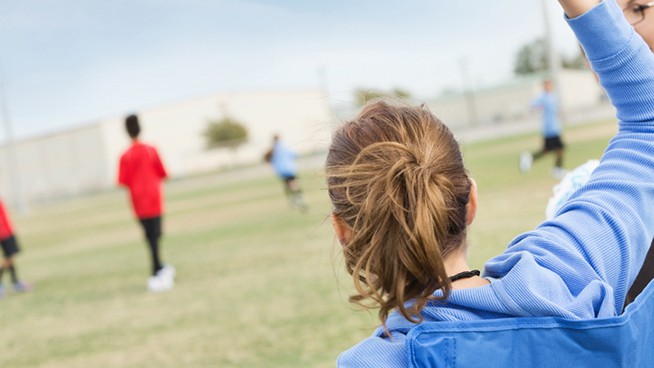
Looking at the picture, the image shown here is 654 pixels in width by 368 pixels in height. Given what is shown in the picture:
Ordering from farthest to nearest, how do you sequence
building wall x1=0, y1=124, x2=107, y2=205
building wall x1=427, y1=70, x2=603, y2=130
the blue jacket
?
building wall x1=0, y1=124, x2=107, y2=205 → building wall x1=427, y1=70, x2=603, y2=130 → the blue jacket

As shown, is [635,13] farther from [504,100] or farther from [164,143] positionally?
[164,143]

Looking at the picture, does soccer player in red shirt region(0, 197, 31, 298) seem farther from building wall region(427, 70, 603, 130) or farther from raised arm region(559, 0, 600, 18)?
building wall region(427, 70, 603, 130)

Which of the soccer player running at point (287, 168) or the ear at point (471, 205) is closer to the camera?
the ear at point (471, 205)

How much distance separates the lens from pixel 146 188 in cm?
725

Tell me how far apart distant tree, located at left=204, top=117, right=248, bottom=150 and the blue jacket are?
57884mm

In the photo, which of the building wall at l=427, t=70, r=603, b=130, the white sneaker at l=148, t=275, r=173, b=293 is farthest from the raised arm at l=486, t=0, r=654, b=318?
the building wall at l=427, t=70, r=603, b=130

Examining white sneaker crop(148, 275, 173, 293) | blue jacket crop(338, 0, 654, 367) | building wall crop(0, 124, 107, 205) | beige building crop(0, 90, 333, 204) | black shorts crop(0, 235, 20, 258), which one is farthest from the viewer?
building wall crop(0, 124, 107, 205)

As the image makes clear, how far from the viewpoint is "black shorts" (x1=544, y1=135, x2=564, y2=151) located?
1230 cm

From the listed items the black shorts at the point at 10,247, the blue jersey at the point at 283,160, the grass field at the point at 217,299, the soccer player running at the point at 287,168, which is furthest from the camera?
the blue jersey at the point at 283,160

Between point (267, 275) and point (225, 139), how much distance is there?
53.6m

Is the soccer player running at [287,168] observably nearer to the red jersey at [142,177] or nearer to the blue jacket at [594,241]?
the red jersey at [142,177]

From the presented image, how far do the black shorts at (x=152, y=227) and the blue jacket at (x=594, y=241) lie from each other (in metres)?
6.56

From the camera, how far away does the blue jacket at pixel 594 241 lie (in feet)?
3.06

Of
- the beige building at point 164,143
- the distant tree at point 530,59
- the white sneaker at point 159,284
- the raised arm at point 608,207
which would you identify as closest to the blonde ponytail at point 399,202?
the raised arm at point 608,207
